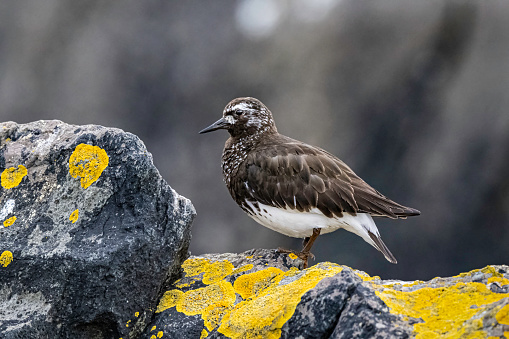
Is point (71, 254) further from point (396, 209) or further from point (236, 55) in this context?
point (236, 55)

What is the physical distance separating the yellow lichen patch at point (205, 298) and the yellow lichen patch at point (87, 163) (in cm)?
134

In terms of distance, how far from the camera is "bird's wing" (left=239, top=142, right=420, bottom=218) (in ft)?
20.2

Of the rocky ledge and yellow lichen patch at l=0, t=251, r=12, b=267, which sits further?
yellow lichen patch at l=0, t=251, r=12, b=267

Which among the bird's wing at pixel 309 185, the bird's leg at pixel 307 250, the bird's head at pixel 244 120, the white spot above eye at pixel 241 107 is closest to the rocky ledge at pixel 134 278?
the bird's leg at pixel 307 250

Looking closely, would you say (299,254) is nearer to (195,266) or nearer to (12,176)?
(195,266)

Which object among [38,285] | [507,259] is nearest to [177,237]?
[38,285]

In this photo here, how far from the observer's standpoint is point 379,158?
33.9ft

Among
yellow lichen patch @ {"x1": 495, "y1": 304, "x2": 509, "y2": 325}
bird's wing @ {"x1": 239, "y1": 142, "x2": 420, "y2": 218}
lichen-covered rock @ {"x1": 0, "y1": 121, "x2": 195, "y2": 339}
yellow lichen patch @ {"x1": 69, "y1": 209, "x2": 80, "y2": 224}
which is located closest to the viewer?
yellow lichen patch @ {"x1": 495, "y1": 304, "x2": 509, "y2": 325}

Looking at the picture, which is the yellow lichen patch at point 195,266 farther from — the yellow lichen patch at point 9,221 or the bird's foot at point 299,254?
the yellow lichen patch at point 9,221

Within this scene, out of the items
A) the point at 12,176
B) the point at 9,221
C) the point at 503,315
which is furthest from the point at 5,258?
the point at 503,315

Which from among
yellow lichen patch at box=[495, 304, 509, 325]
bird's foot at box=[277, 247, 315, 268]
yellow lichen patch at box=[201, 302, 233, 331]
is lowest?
yellow lichen patch at box=[201, 302, 233, 331]

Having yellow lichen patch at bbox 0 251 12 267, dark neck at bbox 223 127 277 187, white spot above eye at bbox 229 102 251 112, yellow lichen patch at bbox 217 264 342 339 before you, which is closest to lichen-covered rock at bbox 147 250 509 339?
yellow lichen patch at bbox 217 264 342 339

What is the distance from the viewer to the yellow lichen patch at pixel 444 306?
344 cm

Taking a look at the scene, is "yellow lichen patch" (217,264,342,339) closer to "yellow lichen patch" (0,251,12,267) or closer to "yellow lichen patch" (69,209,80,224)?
"yellow lichen patch" (69,209,80,224)
